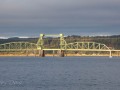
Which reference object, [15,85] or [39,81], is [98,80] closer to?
[39,81]

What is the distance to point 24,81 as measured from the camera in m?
74.4

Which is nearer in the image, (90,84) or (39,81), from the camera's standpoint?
(90,84)

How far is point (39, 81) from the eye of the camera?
74.9 metres

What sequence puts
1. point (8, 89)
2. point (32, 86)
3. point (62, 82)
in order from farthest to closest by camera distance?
point (62, 82) → point (32, 86) → point (8, 89)

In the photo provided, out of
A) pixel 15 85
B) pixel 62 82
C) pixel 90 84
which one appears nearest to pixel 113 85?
pixel 90 84

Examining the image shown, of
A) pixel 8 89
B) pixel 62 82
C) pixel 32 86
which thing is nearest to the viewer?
pixel 8 89

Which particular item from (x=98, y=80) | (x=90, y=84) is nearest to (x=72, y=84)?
(x=90, y=84)

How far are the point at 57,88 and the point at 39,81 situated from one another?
9464 mm

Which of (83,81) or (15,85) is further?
(83,81)

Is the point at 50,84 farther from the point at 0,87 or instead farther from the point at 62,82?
the point at 0,87

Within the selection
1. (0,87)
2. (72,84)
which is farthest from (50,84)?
(0,87)

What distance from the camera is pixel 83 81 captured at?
7544cm

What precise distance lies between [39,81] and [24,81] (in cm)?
208

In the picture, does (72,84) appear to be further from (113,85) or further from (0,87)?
(0,87)
